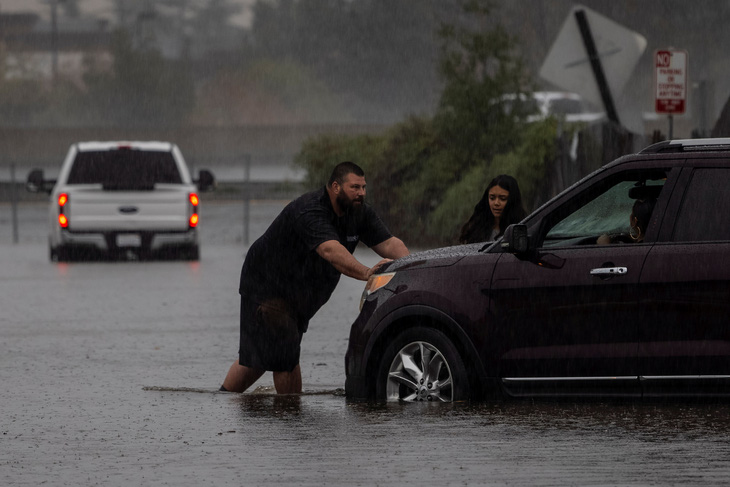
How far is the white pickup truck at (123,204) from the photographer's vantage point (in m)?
24.0

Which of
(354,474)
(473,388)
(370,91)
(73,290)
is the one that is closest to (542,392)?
(473,388)

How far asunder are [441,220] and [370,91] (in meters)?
74.2

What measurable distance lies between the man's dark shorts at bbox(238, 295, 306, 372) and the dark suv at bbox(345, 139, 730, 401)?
1100mm

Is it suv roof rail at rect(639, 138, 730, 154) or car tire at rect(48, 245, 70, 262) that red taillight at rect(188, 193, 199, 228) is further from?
suv roof rail at rect(639, 138, 730, 154)

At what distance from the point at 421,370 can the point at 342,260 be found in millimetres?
938

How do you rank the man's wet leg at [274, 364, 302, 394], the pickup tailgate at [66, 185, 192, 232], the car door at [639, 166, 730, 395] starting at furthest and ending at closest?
the pickup tailgate at [66, 185, 192, 232]
the man's wet leg at [274, 364, 302, 394]
the car door at [639, 166, 730, 395]

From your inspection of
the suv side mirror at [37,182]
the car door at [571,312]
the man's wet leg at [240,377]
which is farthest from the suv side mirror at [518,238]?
the suv side mirror at [37,182]

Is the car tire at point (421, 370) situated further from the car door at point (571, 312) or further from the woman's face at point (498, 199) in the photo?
the woman's face at point (498, 199)

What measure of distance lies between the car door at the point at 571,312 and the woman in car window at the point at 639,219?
8 centimetres

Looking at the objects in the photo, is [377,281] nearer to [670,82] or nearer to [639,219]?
[639,219]

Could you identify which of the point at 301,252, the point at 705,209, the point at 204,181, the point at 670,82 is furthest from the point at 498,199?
the point at 204,181

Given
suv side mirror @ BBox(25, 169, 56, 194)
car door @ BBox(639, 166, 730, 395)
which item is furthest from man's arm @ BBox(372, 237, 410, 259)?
suv side mirror @ BBox(25, 169, 56, 194)

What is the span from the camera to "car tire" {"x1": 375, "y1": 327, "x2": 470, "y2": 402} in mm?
9469

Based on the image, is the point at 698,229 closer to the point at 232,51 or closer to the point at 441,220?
the point at 441,220
